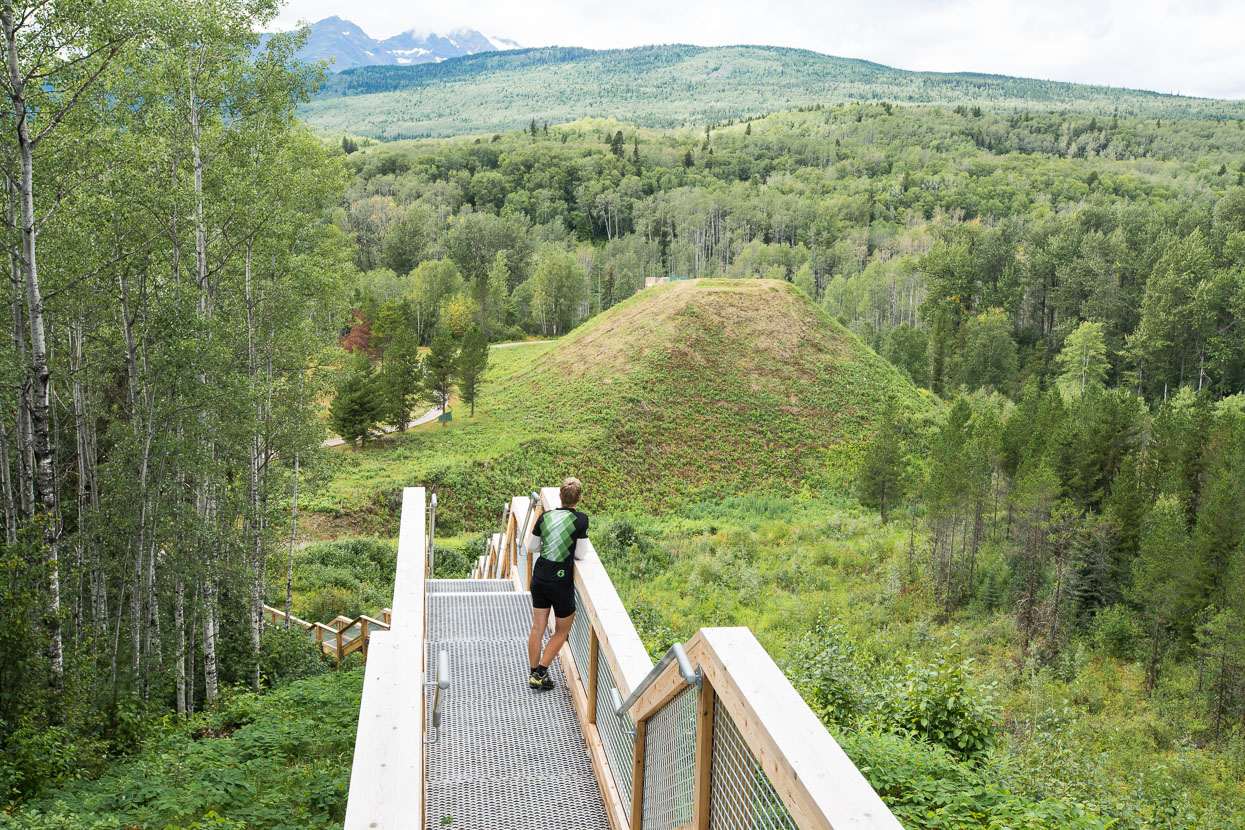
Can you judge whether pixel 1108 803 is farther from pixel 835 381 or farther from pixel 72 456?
pixel 835 381

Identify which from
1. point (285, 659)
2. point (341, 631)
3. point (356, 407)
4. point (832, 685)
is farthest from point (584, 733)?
point (356, 407)

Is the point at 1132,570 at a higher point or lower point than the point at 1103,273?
lower

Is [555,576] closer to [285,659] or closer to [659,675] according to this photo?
[659,675]

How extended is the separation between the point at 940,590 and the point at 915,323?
64322mm

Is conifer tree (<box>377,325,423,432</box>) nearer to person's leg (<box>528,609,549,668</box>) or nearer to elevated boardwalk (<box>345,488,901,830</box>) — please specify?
elevated boardwalk (<box>345,488,901,830</box>)

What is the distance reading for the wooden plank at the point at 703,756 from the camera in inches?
128

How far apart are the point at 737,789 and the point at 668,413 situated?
115 ft

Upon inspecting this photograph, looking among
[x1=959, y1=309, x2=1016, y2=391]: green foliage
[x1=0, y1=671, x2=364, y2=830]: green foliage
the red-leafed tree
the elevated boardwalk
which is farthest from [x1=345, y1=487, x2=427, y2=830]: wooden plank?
Result: [x1=959, y1=309, x2=1016, y2=391]: green foliage

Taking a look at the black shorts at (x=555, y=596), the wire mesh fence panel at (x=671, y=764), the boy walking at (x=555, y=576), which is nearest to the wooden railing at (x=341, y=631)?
the boy walking at (x=555, y=576)

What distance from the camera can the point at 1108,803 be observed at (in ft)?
29.7

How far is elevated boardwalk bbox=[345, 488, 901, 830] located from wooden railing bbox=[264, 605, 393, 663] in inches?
354

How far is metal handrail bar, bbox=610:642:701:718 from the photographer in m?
3.25

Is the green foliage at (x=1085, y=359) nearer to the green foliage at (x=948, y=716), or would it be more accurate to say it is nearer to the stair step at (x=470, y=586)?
the green foliage at (x=948, y=716)

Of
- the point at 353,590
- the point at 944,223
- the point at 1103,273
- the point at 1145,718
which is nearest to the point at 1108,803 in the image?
the point at 1145,718
